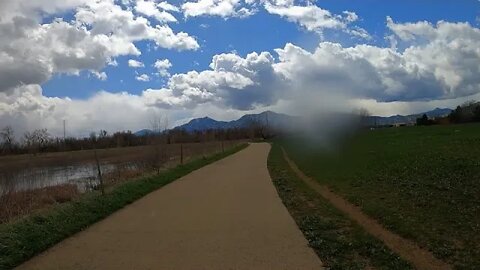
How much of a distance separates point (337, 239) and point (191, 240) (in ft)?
8.49

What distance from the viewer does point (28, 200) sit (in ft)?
53.4

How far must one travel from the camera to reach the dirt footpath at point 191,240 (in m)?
7.59

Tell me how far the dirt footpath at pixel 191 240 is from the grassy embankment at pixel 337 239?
0.78 ft

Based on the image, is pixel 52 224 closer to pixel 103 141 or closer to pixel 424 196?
pixel 424 196

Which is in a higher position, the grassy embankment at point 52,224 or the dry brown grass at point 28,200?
the grassy embankment at point 52,224

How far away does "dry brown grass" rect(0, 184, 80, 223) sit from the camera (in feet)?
44.1

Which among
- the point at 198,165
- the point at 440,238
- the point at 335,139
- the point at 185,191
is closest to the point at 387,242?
the point at 440,238

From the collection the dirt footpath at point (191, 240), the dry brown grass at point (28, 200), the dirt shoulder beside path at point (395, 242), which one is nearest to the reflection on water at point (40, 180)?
the dry brown grass at point (28, 200)

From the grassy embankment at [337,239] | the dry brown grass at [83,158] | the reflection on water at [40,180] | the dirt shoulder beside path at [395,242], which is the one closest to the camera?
the dirt shoulder beside path at [395,242]

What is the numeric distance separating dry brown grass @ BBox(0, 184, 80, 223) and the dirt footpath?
2.71m

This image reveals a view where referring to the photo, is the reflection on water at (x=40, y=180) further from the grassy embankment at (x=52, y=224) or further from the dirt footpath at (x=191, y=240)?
the dirt footpath at (x=191, y=240)

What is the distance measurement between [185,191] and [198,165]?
47.9 feet

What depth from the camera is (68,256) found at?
26.8ft

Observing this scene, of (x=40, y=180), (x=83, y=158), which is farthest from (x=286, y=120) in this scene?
(x=83, y=158)
